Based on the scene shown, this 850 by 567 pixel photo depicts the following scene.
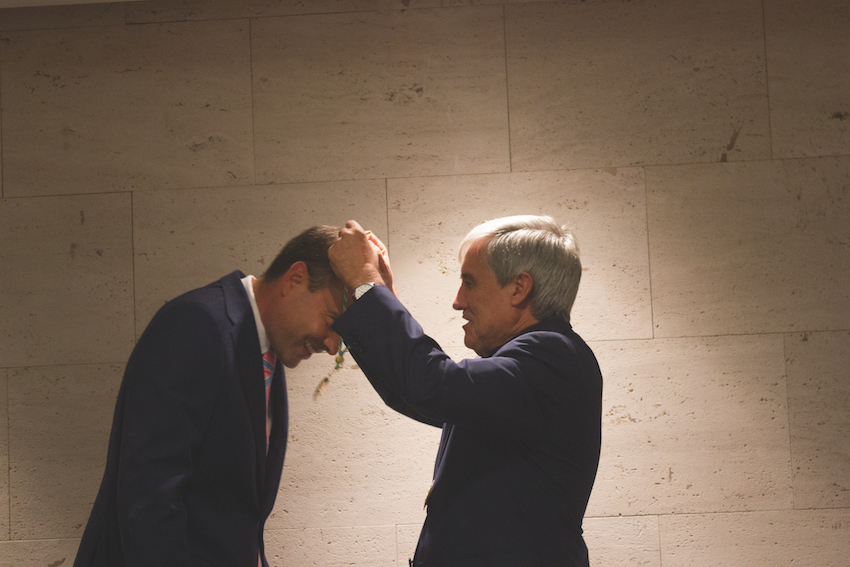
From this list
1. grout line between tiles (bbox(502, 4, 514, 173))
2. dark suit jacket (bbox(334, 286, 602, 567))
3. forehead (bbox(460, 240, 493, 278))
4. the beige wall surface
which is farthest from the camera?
grout line between tiles (bbox(502, 4, 514, 173))

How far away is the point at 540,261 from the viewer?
5.04 ft

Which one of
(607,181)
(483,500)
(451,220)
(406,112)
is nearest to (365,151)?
(406,112)

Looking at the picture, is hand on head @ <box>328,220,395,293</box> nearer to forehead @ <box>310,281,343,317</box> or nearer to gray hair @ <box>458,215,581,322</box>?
forehead @ <box>310,281,343,317</box>

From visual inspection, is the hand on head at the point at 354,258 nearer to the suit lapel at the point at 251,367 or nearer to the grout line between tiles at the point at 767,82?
the suit lapel at the point at 251,367

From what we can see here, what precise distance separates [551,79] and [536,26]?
0.24m

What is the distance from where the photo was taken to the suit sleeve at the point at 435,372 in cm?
134

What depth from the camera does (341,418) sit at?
8.25 ft

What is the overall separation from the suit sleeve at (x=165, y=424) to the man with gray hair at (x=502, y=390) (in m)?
0.31

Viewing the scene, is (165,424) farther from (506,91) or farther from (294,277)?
(506,91)

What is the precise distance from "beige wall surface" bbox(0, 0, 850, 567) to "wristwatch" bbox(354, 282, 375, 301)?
3.60 feet

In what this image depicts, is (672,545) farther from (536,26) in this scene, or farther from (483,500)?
(536,26)

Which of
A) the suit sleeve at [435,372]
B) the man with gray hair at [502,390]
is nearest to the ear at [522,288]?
the man with gray hair at [502,390]

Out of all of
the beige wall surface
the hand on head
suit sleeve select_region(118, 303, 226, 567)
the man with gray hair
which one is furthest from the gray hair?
the beige wall surface

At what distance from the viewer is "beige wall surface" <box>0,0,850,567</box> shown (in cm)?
249
